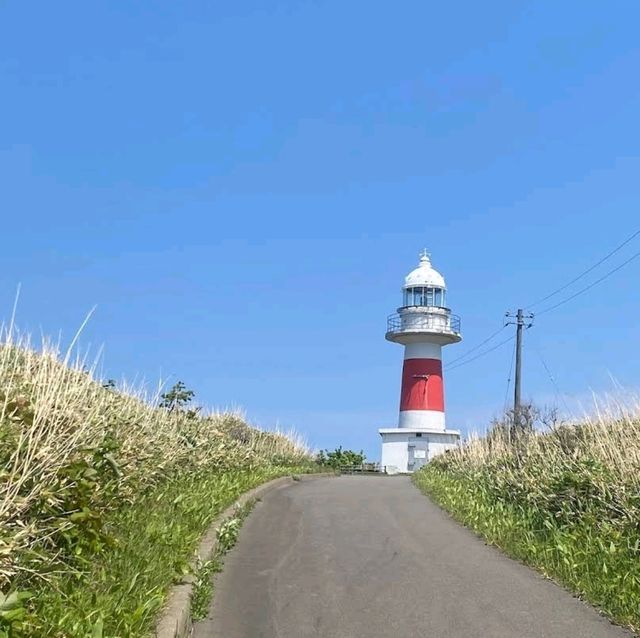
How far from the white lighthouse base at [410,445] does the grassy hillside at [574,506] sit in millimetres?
21800

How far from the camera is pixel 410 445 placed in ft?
128

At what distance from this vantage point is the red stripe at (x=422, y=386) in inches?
1583

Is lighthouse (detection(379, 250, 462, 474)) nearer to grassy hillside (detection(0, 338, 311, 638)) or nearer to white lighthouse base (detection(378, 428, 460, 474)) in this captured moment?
white lighthouse base (detection(378, 428, 460, 474))

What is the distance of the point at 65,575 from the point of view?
18.1 feet

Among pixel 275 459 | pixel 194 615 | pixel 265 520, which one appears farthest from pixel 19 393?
pixel 275 459

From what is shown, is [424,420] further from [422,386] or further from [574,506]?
[574,506]

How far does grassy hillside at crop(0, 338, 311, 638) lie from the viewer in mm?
4695

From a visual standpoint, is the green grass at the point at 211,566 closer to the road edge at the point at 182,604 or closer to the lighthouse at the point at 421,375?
the road edge at the point at 182,604

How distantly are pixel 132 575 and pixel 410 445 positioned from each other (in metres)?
33.8

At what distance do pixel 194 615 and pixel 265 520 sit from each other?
5.90 m

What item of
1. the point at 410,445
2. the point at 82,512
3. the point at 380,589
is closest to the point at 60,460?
the point at 82,512

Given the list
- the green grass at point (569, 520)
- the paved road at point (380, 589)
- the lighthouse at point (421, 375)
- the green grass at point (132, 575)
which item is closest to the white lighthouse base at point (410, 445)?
the lighthouse at point (421, 375)

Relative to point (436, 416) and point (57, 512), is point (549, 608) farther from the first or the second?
point (436, 416)

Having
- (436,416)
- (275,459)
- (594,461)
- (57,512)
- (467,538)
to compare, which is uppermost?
(436,416)
